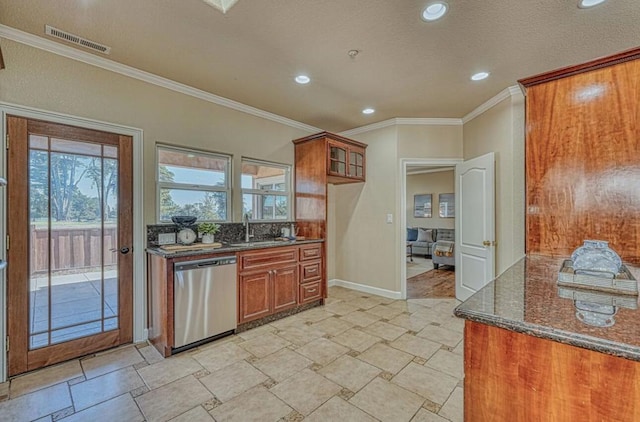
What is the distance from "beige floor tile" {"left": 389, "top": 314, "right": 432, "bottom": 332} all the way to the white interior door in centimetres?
95

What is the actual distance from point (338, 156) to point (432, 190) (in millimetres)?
5256

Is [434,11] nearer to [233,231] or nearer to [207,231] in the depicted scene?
[207,231]

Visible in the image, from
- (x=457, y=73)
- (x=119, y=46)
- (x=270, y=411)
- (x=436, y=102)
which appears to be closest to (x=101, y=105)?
(x=119, y=46)

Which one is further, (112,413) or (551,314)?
(112,413)

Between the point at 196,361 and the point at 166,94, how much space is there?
2.67m

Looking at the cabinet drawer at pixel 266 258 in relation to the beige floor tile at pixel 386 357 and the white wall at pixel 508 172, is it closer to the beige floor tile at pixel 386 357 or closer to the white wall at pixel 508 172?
the beige floor tile at pixel 386 357

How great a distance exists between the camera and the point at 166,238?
123 inches

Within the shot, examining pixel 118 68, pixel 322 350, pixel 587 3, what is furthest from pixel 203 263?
pixel 587 3

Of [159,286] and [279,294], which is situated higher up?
[159,286]

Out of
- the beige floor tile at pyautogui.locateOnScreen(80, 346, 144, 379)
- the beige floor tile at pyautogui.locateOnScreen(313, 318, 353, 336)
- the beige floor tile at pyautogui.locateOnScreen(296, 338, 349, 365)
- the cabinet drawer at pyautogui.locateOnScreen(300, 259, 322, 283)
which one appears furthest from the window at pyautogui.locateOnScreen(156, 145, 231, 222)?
the beige floor tile at pyautogui.locateOnScreen(296, 338, 349, 365)

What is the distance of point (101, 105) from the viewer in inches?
108

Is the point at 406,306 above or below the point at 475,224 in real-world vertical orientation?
below

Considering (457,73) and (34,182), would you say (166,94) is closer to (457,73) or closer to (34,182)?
(34,182)

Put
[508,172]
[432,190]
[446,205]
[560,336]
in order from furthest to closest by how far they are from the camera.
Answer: [432,190] → [446,205] → [508,172] → [560,336]
